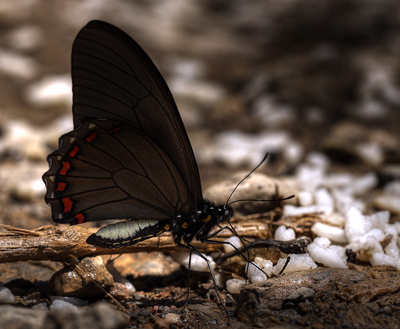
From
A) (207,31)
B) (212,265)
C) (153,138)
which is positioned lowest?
(212,265)

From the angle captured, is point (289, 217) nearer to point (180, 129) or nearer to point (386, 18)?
point (180, 129)

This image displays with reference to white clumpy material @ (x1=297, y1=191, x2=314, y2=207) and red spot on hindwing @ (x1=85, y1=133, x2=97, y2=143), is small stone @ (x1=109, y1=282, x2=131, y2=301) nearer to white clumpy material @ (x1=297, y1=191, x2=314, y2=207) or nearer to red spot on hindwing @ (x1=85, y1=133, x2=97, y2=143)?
red spot on hindwing @ (x1=85, y1=133, x2=97, y2=143)

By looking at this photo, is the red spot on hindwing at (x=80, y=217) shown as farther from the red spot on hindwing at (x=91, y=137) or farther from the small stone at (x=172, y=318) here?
the small stone at (x=172, y=318)

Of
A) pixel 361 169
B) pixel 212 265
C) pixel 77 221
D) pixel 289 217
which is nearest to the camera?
pixel 77 221

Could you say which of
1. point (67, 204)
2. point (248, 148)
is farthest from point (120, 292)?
point (248, 148)

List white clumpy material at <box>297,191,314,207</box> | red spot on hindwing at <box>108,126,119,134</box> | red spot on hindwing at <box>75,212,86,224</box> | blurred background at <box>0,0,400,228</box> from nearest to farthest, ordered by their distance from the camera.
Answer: red spot on hindwing at <box>75,212,86,224</box>
red spot on hindwing at <box>108,126,119,134</box>
white clumpy material at <box>297,191,314,207</box>
blurred background at <box>0,0,400,228</box>

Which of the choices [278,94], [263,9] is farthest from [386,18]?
[278,94]

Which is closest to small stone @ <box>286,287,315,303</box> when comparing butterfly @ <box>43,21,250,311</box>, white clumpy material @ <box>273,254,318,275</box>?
white clumpy material @ <box>273,254,318,275</box>
